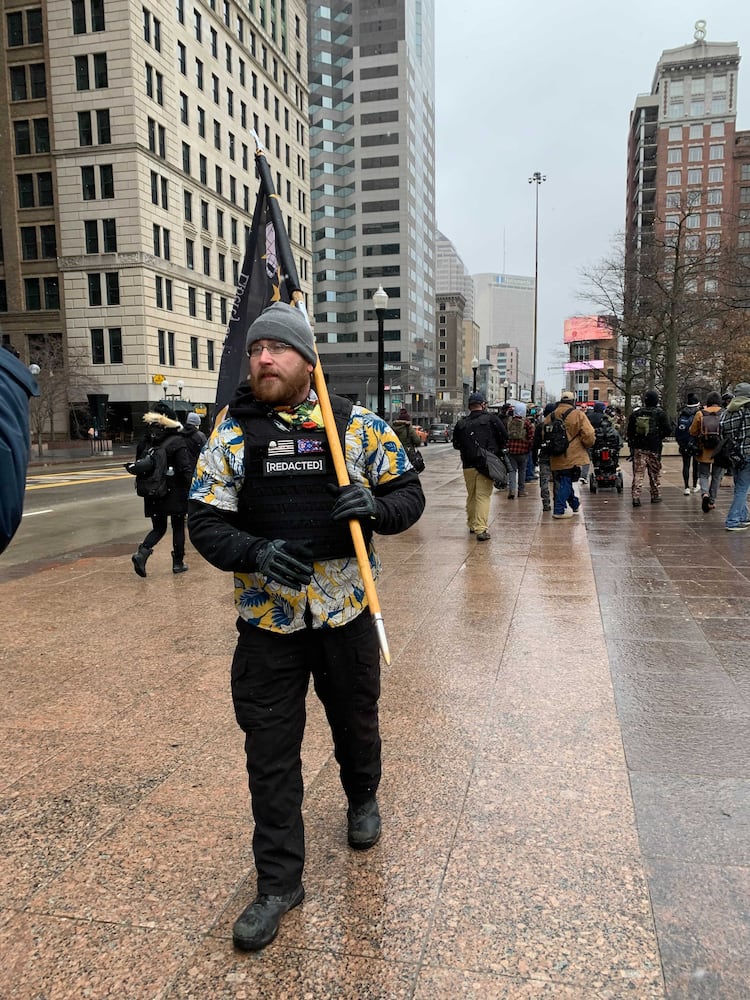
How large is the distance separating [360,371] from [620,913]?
90.8m

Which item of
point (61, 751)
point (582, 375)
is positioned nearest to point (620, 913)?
point (61, 751)

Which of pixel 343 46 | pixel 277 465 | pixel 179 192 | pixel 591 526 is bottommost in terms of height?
pixel 591 526

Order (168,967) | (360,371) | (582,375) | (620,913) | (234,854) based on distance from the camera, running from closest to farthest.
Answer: (168,967)
(620,913)
(234,854)
(360,371)
(582,375)

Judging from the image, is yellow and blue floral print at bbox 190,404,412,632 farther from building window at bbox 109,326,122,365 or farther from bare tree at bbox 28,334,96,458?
building window at bbox 109,326,122,365

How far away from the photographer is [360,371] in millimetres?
91312

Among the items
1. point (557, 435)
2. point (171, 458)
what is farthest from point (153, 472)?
point (557, 435)

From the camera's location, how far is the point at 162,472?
25.4ft

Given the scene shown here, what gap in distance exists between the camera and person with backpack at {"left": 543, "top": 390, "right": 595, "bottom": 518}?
35.7 ft

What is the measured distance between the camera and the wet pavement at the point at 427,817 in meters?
2.12

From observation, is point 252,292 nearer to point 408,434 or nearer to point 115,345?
point 408,434

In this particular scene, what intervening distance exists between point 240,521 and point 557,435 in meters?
9.05

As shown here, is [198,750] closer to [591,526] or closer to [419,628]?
[419,628]

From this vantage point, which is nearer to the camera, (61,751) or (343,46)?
(61,751)

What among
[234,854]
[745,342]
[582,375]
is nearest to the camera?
[234,854]
